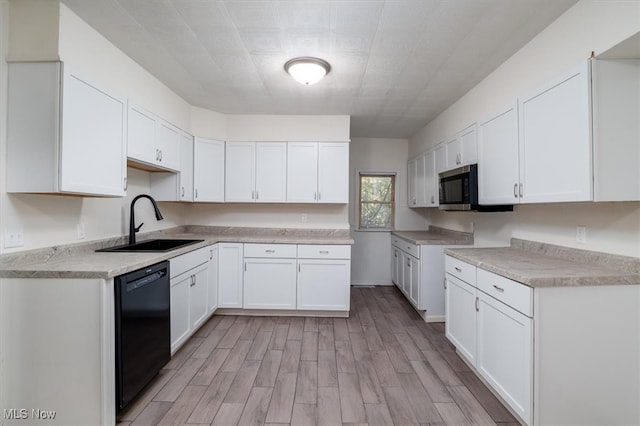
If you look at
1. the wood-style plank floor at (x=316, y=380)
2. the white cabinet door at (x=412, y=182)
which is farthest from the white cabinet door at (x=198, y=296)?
the white cabinet door at (x=412, y=182)

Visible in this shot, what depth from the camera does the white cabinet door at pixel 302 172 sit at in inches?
140

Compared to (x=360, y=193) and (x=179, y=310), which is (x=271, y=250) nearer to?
(x=179, y=310)

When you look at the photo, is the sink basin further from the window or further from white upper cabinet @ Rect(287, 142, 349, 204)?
the window

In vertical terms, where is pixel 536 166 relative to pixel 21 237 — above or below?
above

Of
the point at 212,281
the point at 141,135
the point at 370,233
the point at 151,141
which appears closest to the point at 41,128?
the point at 141,135

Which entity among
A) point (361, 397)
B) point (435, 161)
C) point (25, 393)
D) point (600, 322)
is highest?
point (435, 161)

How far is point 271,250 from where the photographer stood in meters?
3.25

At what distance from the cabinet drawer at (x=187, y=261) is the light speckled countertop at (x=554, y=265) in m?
2.38

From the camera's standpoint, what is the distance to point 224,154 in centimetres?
359

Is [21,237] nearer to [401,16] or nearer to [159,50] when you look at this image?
[159,50]

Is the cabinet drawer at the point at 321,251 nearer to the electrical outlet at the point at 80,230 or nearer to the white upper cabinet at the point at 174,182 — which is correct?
the white upper cabinet at the point at 174,182

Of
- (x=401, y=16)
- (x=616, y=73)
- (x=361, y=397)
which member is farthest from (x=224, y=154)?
(x=616, y=73)

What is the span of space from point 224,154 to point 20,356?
8.64ft

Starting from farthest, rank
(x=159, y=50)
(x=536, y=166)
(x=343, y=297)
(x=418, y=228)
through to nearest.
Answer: (x=418, y=228), (x=343, y=297), (x=159, y=50), (x=536, y=166)
